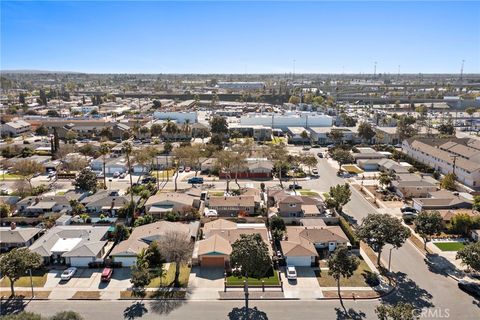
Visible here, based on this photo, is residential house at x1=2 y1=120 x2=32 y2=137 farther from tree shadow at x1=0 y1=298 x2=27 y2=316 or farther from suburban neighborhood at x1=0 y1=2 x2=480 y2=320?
tree shadow at x1=0 y1=298 x2=27 y2=316

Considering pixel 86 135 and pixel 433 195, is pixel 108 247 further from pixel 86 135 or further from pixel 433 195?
pixel 86 135

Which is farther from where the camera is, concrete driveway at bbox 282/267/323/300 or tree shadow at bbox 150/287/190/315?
concrete driveway at bbox 282/267/323/300


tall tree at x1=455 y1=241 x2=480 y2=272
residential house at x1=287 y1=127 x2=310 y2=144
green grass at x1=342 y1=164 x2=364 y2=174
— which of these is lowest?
green grass at x1=342 y1=164 x2=364 y2=174

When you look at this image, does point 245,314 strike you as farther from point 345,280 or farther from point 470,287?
point 470,287

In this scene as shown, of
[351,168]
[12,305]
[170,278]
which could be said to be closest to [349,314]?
[170,278]

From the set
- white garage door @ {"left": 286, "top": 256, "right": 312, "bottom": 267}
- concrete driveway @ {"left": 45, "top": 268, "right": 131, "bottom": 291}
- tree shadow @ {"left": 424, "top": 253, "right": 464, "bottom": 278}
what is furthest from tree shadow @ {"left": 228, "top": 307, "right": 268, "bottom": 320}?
tree shadow @ {"left": 424, "top": 253, "right": 464, "bottom": 278}
